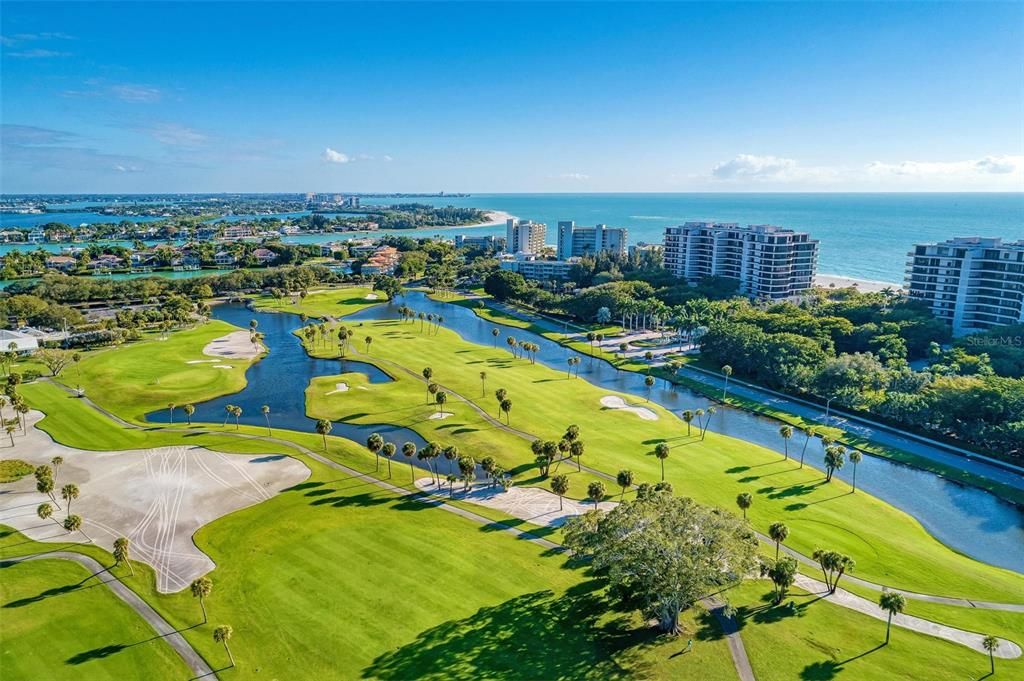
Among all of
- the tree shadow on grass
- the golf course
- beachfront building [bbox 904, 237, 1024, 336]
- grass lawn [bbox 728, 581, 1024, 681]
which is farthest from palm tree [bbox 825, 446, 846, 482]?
beachfront building [bbox 904, 237, 1024, 336]

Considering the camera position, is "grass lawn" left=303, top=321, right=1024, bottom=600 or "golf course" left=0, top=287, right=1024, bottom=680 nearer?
"golf course" left=0, top=287, right=1024, bottom=680

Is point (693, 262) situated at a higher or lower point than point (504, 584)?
higher

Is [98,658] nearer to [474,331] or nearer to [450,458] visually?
[450,458]

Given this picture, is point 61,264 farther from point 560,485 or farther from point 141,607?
point 560,485

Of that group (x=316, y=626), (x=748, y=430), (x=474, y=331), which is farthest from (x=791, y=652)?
(x=474, y=331)

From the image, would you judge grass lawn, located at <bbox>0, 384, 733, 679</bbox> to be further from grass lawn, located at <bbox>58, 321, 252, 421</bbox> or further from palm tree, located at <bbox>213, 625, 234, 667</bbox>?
grass lawn, located at <bbox>58, 321, 252, 421</bbox>

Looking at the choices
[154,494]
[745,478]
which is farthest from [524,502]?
[154,494]
